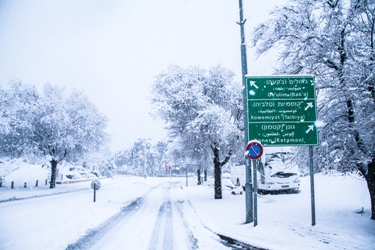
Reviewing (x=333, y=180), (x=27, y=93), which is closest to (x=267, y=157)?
(x=333, y=180)

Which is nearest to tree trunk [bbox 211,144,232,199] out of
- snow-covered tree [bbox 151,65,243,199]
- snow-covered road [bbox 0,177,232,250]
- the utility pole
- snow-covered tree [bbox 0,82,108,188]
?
snow-covered tree [bbox 151,65,243,199]

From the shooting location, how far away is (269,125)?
8453mm

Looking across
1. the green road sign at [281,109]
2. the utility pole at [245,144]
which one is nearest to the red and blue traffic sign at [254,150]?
the green road sign at [281,109]

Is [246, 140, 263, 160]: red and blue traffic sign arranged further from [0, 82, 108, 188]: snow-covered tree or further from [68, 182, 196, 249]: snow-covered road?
[0, 82, 108, 188]: snow-covered tree

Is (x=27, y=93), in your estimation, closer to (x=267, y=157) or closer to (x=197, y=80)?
(x=197, y=80)

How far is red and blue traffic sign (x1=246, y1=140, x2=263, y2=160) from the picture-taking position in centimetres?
Answer: 791

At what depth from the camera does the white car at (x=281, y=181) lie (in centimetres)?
1859

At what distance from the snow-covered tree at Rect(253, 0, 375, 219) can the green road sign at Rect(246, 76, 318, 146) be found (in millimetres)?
900

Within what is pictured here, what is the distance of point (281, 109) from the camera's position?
856 cm

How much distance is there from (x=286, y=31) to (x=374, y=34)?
2.96 metres

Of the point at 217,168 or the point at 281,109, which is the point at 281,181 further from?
the point at 281,109

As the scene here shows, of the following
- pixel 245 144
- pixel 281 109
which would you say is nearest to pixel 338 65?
pixel 281 109

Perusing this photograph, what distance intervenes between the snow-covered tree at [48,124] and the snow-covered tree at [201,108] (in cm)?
1471

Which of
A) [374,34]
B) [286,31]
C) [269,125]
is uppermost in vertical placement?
[286,31]
